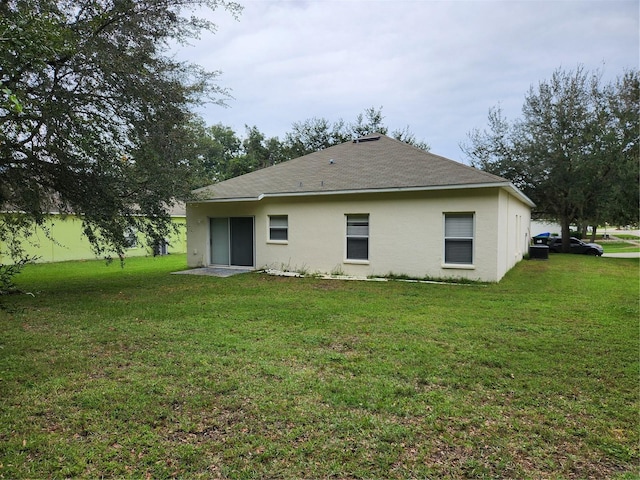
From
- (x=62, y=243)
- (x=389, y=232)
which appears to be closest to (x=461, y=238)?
(x=389, y=232)

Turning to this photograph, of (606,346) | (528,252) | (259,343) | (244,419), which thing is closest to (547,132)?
(528,252)

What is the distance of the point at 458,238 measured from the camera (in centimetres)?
1085

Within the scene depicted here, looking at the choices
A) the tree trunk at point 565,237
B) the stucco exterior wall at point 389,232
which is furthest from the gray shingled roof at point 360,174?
the tree trunk at point 565,237

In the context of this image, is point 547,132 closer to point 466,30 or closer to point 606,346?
point 466,30

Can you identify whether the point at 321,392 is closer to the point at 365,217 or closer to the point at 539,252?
the point at 365,217

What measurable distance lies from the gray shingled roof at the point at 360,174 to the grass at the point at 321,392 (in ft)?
15.1

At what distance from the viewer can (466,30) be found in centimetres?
981

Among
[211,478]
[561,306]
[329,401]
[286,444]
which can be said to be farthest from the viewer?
[561,306]

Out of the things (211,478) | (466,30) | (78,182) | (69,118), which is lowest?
(211,478)

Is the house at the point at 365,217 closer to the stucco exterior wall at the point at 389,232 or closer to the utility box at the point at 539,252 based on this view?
the stucco exterior wall at the point at 389,232

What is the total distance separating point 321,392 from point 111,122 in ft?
26.1

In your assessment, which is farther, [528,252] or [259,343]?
[528,252]

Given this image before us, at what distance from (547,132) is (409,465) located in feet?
81.2

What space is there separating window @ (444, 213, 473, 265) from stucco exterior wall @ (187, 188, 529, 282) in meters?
0.17
